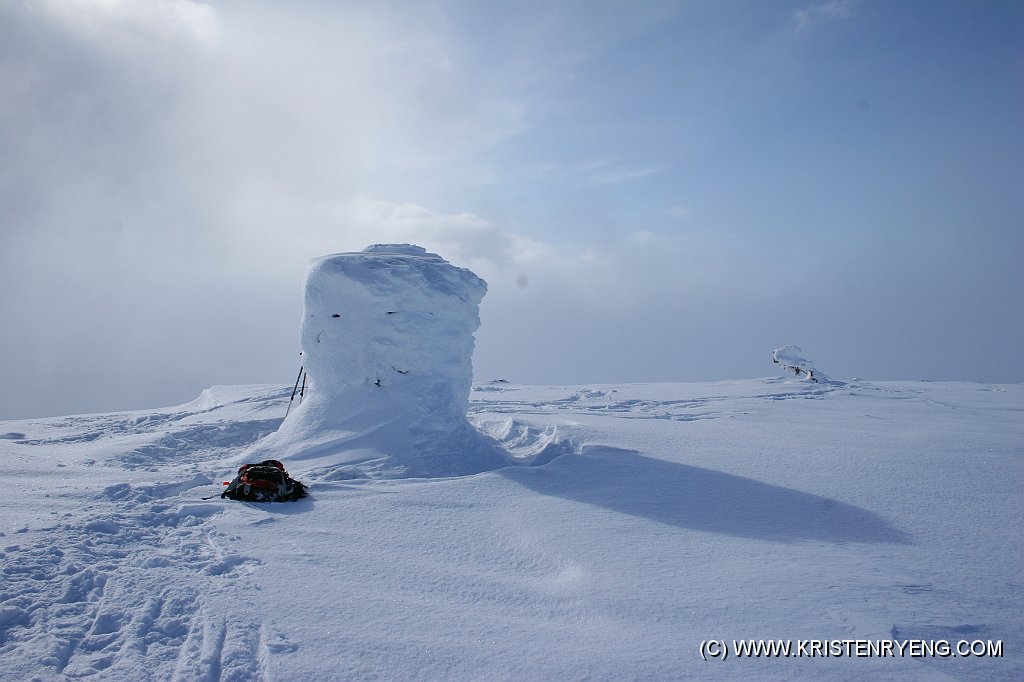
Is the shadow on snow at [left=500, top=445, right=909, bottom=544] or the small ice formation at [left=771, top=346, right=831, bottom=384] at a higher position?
the small ice formation at [left=771, top=346, right=831, bottom=384]

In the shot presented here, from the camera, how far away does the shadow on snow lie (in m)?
5.92

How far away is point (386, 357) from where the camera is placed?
1012 centimetres

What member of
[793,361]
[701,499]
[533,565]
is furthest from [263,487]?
[793,361]

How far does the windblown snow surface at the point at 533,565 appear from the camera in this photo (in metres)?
3.58

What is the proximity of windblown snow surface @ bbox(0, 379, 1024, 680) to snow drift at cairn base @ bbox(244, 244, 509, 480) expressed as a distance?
1221 millimetres

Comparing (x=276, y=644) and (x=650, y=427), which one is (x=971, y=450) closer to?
(x=650, y=427)

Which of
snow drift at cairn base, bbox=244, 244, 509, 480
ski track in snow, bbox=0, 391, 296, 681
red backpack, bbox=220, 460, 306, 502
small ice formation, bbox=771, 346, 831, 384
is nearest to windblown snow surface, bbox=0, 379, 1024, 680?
ski track in snow, bbox=0, 391, 296, 681

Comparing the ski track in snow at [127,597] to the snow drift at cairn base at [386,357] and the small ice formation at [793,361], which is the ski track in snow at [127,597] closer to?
the snow drift at cairn base at [386,357]

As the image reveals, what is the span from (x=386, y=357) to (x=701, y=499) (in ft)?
19.0

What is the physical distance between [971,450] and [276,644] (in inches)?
385

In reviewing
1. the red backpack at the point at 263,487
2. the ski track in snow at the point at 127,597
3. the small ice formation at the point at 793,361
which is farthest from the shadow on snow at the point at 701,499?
the small ice formation at the point at 793,361

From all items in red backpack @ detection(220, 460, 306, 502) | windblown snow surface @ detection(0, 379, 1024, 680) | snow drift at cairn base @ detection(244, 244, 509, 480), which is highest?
snow drift at cairn base @ detection(244, 244, 509, 480)

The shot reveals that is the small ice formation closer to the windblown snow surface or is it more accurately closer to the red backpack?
the windblown snow surface

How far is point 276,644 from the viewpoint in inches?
144
